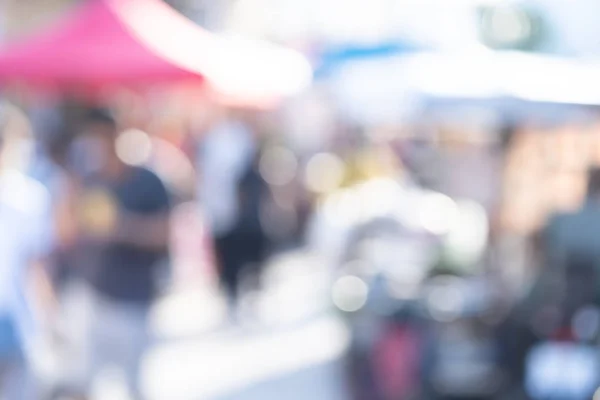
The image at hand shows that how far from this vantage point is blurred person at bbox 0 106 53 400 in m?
4.96

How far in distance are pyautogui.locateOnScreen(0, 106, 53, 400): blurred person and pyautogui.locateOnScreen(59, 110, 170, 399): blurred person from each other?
347 mm

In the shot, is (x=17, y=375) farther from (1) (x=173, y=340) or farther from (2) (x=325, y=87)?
(2) (x=325, y=87)

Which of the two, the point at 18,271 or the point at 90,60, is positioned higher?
the point at 90,60

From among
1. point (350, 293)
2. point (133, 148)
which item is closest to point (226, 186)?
point (350, 293)

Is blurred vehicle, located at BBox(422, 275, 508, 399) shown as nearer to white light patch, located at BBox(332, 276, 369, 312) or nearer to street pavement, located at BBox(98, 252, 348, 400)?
white light patch, located at BBox(332, 276, 369, 312)

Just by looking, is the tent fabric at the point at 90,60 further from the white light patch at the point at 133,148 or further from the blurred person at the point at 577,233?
Result: the blurred person at the point at 577,233

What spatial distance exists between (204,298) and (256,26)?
15.4 metres

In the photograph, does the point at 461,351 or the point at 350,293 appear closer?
the point at 461,351

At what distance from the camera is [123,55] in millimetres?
7184

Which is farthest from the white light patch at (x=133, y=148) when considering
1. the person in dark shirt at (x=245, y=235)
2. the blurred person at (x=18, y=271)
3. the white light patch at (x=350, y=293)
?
the person in dark shirt at (x=245, y=235)

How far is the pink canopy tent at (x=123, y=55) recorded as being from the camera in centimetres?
712

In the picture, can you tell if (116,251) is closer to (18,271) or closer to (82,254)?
(82,254)

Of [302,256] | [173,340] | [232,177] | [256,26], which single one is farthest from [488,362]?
[256,26]

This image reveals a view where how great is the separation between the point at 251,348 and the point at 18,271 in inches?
161
